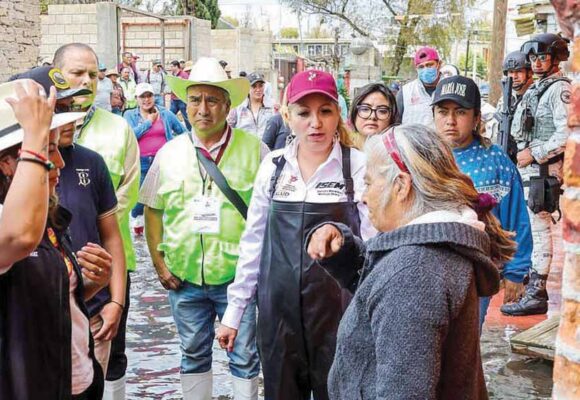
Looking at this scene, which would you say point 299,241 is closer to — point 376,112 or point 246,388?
point 246,388

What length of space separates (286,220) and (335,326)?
0.54 meters

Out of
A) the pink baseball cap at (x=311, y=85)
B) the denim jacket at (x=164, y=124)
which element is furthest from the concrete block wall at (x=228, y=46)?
the pink baseball cap at (x=311, y=85)

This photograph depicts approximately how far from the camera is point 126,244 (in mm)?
4496

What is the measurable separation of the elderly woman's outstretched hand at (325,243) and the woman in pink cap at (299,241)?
24.7 inches

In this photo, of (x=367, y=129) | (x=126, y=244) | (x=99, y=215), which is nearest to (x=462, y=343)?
(x=99, y=215)

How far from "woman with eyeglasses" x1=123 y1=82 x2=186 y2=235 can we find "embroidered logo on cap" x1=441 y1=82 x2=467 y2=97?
6.11 metres

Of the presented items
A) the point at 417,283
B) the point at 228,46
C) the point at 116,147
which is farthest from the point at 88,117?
the point at 228,46

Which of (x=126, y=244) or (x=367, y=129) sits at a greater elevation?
(x=367, y=129)

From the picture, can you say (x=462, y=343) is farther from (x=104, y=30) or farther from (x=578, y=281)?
(x=104, y=30)

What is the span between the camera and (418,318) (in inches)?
84.0

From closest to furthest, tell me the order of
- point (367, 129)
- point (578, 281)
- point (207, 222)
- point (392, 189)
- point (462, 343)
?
point (578, 281) → point (462, 343) → point (392, 189) → point (207, 222) → point (367, 129)

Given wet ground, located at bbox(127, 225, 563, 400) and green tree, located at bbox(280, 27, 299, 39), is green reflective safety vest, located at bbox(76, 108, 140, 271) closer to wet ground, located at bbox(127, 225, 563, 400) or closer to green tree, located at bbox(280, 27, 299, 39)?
wet ground, located at bbox(127, 225, 563, 400)

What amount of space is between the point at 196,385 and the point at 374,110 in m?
2.21

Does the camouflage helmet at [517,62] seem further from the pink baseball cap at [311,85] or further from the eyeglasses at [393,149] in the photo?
the eyeglasses at [393,149]
